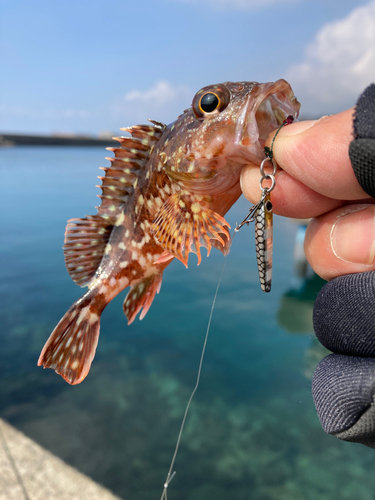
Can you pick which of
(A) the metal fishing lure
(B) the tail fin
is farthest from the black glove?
(B) the tail fin

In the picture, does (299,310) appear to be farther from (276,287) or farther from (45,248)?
(45,248)

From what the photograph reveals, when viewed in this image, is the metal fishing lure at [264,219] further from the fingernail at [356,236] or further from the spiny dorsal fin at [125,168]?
the spiny dorsal fin at [125,168]

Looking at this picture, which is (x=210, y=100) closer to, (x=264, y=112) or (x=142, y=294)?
(x=264, y=112)

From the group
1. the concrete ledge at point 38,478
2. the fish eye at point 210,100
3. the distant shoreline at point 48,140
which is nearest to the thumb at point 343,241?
the fish eye at point 210,100

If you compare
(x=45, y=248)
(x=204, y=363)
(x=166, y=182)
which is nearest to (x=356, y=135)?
(x=166, y=182)

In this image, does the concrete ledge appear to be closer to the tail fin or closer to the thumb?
the tail fin

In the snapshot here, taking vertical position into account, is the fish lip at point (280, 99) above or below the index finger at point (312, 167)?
above
